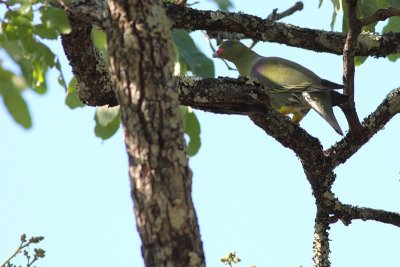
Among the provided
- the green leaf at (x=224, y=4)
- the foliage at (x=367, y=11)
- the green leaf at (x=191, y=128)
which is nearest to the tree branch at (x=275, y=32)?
the foliage at (x=367, y=11)

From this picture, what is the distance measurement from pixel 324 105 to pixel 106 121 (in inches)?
65.0

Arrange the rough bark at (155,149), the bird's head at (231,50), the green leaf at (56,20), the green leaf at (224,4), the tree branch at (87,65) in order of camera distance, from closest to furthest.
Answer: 1. the rough bark at (155,149)
2. the green leaf at (56,20)
3. the green leaf at (224,4)
4. the tree branch at (87,65)
5. the bird's head at (231,50)

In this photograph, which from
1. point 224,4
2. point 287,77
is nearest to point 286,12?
point 287,77

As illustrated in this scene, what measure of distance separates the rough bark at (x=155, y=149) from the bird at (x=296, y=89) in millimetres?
2334

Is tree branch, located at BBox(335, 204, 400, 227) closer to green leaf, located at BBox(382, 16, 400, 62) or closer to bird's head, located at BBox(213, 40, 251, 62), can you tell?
green leaf, located at BBox(382, 16, 400, 62)

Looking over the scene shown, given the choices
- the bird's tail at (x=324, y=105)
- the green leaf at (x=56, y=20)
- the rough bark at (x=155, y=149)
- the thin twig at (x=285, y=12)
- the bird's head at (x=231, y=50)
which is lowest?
the rough bark at (x=155, y=149)

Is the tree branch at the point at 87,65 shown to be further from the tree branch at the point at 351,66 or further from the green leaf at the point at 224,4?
the tree branch at the point at 351,66

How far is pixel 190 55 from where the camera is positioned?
139 inches

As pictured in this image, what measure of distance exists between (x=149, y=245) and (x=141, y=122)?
13.0 inches

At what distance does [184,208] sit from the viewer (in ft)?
7.52

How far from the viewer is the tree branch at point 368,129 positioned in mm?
4238

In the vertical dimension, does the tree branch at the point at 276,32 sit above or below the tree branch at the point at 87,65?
above

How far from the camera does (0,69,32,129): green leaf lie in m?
2.00

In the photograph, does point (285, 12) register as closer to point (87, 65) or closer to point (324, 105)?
point (324, 105)
